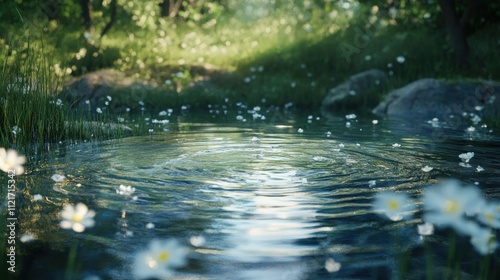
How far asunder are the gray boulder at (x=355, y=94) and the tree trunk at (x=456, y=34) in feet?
5.82

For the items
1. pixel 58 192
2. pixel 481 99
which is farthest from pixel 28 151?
pixel 481 99

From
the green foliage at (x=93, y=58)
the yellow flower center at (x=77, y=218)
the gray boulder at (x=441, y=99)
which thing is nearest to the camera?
the yellow flower center at (x=77, y=218)

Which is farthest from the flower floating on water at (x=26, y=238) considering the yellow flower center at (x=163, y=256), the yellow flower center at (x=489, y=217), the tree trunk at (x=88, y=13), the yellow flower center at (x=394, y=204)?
the tree trunk at (x=88, y=13)

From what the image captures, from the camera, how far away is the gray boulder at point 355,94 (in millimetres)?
15914

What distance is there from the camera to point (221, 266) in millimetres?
3371

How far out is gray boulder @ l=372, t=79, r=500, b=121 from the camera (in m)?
13.5

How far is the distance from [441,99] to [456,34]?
9.14 feet

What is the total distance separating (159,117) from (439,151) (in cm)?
631

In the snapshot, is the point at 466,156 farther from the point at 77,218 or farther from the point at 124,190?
the point at 77,218

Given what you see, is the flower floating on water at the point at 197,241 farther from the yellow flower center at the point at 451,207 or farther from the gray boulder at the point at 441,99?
the gray boulder at the point at 441,99

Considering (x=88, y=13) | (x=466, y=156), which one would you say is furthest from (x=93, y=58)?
(x=466, y=156)

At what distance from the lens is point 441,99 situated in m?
13.8

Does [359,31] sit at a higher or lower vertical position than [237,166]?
higher

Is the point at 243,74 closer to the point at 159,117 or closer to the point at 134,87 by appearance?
the point at 134,87
